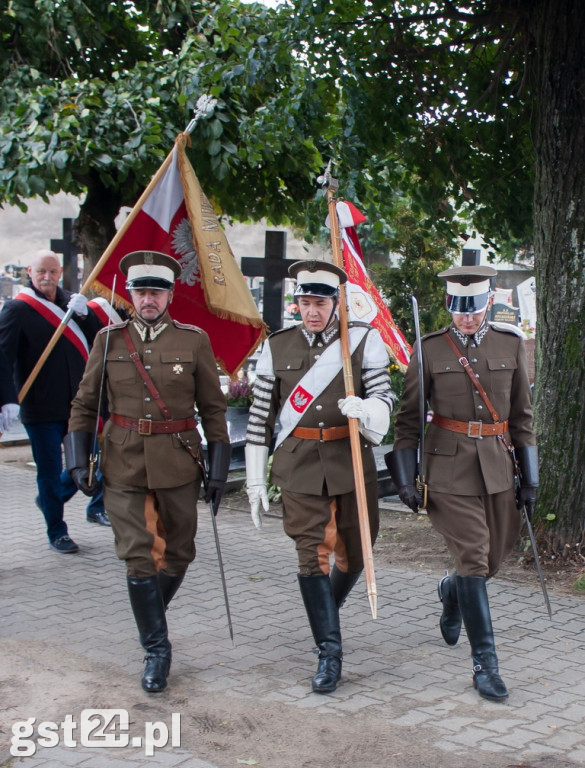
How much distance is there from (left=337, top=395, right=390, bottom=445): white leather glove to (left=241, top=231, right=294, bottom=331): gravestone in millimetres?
5509

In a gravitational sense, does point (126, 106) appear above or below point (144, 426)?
above

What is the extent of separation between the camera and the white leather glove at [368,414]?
15.0ft

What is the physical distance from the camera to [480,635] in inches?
178

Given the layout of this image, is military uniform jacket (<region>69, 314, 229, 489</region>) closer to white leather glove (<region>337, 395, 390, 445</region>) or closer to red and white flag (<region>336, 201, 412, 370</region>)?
white leather glove (<region>337, 395, 390, 445</region>)

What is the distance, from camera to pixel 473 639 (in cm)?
455

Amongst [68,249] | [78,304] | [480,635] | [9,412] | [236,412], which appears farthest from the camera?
[68,249]

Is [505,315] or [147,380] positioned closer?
[147,380]

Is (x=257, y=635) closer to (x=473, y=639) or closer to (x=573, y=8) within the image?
(x=473, y=639)

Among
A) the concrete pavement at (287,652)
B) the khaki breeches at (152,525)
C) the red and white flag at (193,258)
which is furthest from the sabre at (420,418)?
the red and white flag at (193,258)

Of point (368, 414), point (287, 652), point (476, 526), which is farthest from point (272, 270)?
point (476, 526)

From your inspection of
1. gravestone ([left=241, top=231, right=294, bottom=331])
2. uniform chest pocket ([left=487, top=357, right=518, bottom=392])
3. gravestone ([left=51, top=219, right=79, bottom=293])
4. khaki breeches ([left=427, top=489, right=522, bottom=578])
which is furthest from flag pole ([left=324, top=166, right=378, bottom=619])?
gravestone ([left=51, top=219, right=79, bottom=293])

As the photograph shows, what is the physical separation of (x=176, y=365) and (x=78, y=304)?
7.22 ft

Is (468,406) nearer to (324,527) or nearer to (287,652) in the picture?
(324,527)

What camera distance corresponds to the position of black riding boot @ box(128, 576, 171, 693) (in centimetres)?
463
